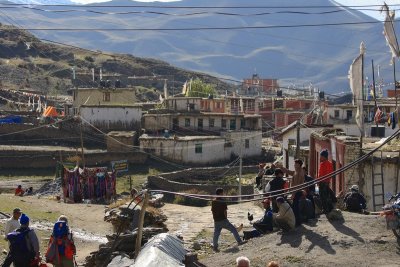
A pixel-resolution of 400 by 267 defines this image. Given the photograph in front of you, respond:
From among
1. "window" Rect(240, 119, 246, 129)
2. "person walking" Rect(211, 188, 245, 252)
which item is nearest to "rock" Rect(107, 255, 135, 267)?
"person walking" Rect(211, 188, 245, 252)

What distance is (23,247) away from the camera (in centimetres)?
1218

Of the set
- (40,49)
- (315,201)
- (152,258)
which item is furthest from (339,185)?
(40,49)

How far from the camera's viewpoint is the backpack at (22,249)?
12.1 m

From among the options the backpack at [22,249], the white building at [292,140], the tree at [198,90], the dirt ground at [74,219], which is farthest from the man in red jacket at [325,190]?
the tree at [198,90]

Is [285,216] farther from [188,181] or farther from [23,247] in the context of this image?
[188,181]

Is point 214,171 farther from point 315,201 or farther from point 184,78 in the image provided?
point 184,78

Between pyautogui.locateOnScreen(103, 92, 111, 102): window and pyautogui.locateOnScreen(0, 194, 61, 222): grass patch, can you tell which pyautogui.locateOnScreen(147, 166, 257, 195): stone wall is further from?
pyautogui.locateOnScreen(103, 92, 111, 102): window

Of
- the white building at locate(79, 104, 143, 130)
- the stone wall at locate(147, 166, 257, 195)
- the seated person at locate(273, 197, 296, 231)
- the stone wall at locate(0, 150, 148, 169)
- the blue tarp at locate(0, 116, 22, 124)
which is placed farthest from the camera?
the white building at locate(79, 104, 143, 130)

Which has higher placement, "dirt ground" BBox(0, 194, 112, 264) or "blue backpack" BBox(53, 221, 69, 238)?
"blue backpack" BBox(53, 221, 69, 238)

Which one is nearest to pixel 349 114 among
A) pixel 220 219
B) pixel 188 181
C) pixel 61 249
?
pixel 188 181

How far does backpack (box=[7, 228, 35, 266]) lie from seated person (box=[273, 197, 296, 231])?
4.50m

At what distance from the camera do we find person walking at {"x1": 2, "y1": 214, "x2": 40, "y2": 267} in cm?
1214

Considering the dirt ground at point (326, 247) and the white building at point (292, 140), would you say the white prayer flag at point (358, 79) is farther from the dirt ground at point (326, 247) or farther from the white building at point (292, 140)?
the white building at point (292, 140)

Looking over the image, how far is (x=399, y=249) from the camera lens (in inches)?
506
